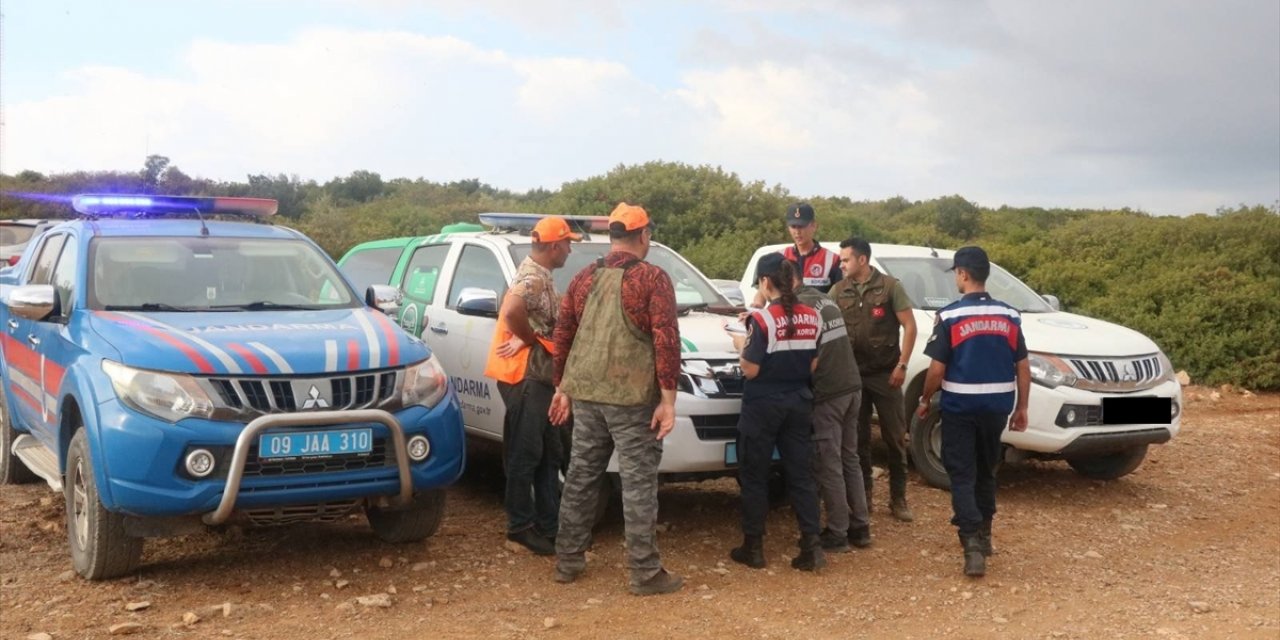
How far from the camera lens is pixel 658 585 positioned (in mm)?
5328

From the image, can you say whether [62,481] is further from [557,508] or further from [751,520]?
[751,520]

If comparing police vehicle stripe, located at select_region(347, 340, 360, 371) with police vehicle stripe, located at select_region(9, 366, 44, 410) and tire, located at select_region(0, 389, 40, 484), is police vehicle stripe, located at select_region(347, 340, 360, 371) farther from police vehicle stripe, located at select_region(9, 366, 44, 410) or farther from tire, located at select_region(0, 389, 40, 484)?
tire, located at select_region(0, 389, 40, 484)

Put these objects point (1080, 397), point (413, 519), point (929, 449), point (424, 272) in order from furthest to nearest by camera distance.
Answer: point (424, 272)
point (929, 449)
point (1080, 397)
point (413, 519)

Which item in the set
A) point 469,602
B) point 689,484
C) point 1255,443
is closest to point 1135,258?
point 1255,443

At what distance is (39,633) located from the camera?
4.66 meters

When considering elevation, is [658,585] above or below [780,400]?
below

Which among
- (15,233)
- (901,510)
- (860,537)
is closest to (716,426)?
(860,537)

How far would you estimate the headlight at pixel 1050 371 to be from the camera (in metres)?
7.16

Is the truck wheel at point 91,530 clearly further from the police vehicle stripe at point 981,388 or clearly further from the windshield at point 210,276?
the police vehicle stripe at point 981,388

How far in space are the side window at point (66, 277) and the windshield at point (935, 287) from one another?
5336 millimetres

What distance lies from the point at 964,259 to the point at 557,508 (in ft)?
8.10

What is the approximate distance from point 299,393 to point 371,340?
0.53m

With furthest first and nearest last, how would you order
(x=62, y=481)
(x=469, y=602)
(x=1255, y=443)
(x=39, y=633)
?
(x=1255, y=443) → (x=62, y=481) → (x=469, y=602) → (x=39, y=633)

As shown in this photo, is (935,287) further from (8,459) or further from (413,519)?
(8,459)
